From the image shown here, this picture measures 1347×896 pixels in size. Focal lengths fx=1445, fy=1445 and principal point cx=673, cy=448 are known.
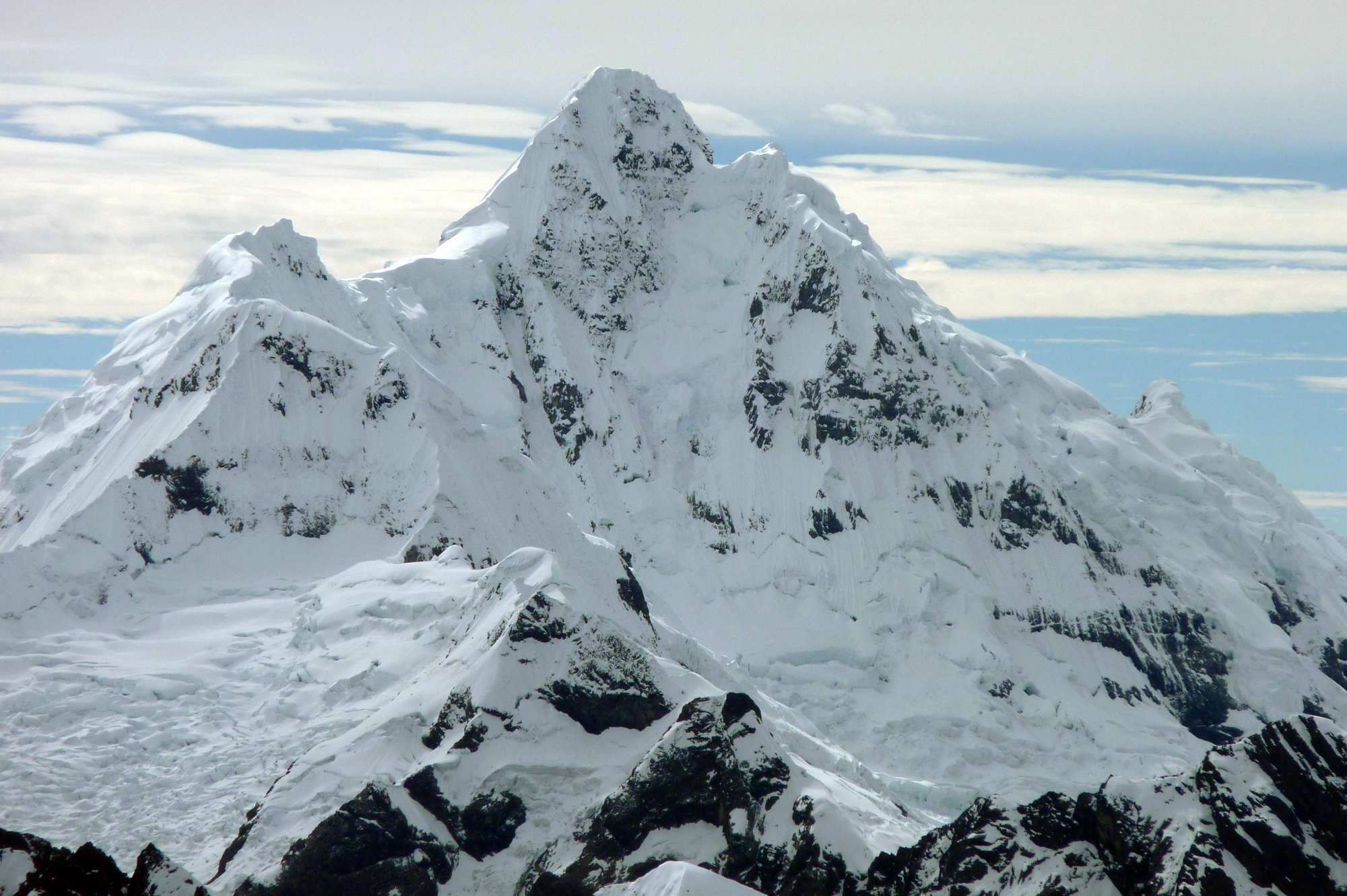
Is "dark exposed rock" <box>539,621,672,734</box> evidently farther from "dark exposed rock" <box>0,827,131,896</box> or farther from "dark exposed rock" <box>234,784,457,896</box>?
"dark exposed rock" <box>0,827,131,896</box>

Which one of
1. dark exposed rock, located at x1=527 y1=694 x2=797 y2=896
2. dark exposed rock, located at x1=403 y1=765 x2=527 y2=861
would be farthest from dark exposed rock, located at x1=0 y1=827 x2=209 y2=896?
dark exposed rock, located at x1=527 y1=694 x2=797 y2=896

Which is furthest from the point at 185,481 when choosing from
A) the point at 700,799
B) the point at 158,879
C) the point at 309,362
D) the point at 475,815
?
the point at 700,799

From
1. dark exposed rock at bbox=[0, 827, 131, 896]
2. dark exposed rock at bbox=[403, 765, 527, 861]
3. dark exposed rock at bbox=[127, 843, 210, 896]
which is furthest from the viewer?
dark exposed rock at bbox=[403, 765, 527, 861]

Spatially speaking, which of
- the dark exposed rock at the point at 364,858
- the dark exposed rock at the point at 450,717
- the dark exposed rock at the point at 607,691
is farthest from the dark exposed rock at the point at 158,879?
the dark exposed rock at the point at 607,691

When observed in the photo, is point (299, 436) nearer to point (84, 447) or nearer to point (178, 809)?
point (84, 447)

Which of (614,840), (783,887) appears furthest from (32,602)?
(783,887)

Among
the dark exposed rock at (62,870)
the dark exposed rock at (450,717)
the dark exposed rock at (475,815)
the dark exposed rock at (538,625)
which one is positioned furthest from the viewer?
the dark exposed rock at (538,625)

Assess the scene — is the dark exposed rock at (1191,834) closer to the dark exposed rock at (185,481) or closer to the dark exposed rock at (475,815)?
the dark exposed rock at (475,815)

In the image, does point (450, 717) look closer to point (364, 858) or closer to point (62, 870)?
point (364, 858)
